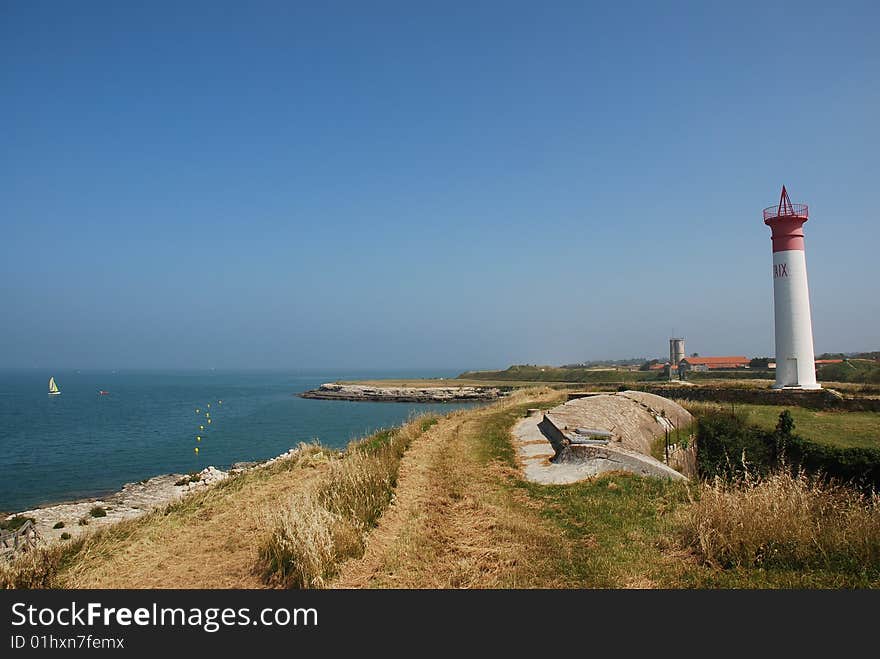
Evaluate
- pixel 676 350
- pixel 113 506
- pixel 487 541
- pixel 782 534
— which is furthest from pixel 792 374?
pixel 676 350

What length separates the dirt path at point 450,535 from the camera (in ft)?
19.3

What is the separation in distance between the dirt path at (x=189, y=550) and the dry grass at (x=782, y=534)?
17.8ft

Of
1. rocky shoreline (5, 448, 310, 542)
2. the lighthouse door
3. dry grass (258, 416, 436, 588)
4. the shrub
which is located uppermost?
the lighthouse door

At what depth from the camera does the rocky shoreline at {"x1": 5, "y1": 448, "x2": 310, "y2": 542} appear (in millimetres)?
17297

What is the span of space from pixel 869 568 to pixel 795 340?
88.3 feet

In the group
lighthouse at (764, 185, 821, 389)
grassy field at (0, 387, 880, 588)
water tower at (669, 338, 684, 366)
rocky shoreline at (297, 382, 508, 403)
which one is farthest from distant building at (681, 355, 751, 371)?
grassy field at (0, 387, 880, 588)

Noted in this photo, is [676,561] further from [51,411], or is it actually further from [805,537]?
[51,411]

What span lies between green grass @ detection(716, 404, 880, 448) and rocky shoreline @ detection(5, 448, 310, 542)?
1739 centimetres

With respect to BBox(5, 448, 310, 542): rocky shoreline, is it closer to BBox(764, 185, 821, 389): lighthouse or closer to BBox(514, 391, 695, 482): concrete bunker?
BBox(514, 391, 695, 482): concrete bunker

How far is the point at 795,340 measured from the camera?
28.0 meters

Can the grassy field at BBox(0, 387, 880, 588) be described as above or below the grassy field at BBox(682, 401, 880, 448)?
above

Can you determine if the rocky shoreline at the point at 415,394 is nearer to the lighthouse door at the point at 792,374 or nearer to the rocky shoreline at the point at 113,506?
the lighthouse door at the point at 792,374

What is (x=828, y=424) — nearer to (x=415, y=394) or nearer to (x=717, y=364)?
(x=717, y=364)

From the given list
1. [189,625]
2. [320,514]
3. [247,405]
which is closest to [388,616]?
[189,625]
